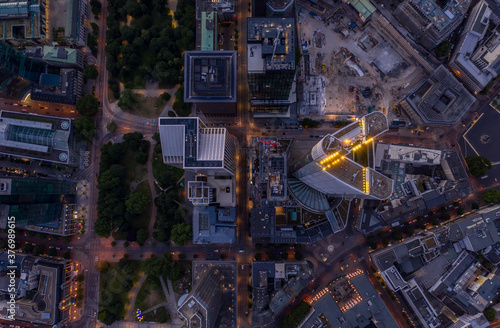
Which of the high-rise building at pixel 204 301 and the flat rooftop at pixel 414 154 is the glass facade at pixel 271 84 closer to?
the flat rooftop at pixel 414 154

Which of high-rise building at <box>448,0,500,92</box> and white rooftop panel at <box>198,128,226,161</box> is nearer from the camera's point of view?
white rooftop panel at <box>198,128,226,161</box>

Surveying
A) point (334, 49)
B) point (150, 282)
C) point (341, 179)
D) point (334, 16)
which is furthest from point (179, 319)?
point (334, 16)

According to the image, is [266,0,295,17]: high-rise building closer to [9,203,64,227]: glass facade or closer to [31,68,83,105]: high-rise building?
[31,68,83,105]: high-rise building

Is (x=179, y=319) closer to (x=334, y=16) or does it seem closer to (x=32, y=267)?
(x=32, y=267)

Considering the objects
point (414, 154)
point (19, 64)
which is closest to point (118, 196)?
point (19, 64)

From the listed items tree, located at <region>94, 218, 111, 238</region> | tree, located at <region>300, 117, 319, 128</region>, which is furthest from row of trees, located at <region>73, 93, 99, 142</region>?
tree, located at <region>300, 117, 319, 128</region>

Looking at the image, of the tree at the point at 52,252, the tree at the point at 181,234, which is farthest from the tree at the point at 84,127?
the tree at the point at 181,234
